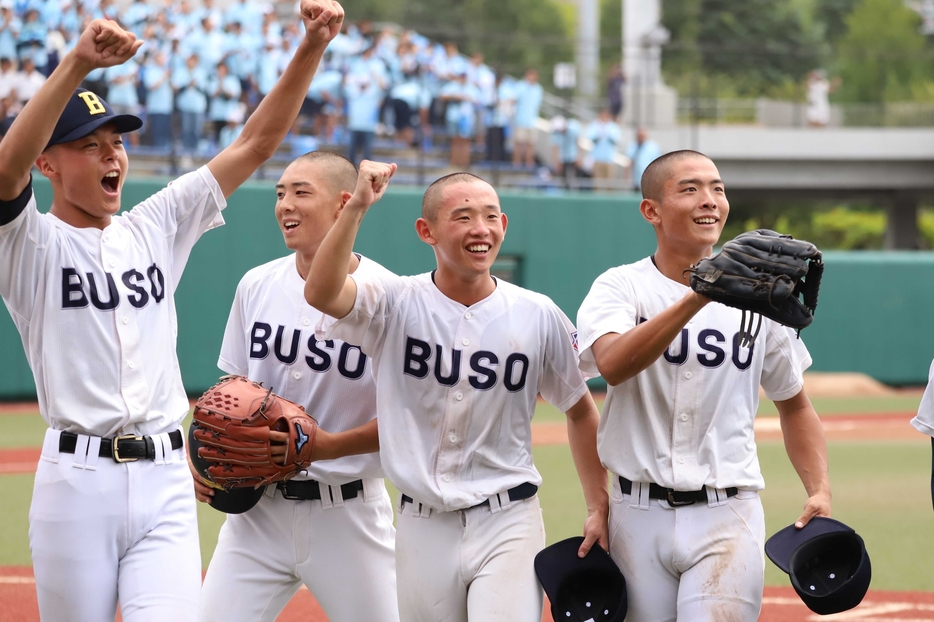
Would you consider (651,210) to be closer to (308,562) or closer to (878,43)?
(308,562)

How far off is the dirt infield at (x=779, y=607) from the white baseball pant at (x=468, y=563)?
2.33 metres

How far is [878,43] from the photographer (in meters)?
53.0

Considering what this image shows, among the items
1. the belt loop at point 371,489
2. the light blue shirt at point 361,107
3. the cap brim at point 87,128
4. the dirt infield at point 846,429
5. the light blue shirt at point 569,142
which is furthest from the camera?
the light blue shirt at point 569,142

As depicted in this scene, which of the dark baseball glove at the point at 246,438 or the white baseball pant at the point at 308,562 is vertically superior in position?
the dark baseball glove at the point at 246,438

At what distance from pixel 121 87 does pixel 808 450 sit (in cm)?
1296

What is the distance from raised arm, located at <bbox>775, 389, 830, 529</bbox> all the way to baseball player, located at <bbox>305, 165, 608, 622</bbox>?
718 mm

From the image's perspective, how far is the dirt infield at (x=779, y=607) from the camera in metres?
5.64

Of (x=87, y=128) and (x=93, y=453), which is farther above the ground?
(x=87, y=128)

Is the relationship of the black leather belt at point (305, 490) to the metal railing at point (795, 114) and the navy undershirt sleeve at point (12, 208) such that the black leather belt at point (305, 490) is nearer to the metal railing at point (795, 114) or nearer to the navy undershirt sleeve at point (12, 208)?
the navy undershirt sleeve at point (12, 208)

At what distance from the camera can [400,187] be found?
1659cm

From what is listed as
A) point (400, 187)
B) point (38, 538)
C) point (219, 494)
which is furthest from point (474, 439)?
point (400, 187)

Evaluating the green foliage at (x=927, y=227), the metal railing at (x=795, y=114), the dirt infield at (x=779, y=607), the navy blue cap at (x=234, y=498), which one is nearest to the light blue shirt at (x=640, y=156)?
the metal railing at (x=795, y=114)

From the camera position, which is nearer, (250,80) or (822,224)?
(250,80)

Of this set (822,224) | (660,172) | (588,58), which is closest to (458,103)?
(588,58)
